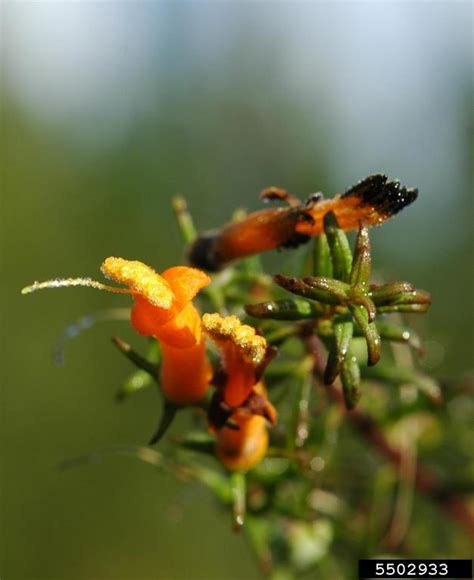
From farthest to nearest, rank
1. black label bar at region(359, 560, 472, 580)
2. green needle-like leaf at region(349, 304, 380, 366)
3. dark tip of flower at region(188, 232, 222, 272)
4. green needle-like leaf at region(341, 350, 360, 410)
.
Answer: black label bar at region(359, 560, 472, 580)
dark tip of flower at region(188, 232, 222, 272)
green needle-like leaf at region(341, 350, 360, 410)
green needle-like leaf at region(349, 304, 380, 366)

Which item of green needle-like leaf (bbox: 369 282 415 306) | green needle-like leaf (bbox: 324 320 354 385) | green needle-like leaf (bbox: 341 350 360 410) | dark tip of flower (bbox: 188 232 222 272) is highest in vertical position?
dark tip of flower (bbox: 188 232 222 272)

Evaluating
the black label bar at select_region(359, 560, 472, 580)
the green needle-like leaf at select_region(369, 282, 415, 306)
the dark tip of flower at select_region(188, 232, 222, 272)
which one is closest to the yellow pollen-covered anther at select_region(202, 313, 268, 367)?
the green needle-like leaf at select_region(369, 282, 415, 306)

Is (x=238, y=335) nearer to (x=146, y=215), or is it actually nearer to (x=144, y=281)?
(x=144, y=281)

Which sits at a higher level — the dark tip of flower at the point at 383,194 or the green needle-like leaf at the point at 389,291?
the dark tip of flower at the point at 383,194

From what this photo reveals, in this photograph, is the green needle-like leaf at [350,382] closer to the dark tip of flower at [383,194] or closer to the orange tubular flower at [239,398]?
the orange tubular flower at [239,398]

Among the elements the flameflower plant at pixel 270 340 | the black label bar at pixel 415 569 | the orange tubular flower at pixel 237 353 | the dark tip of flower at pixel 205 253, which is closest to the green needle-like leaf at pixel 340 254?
the flameflower plant at pixel 270 340

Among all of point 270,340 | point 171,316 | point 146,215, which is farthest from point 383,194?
point 146,215

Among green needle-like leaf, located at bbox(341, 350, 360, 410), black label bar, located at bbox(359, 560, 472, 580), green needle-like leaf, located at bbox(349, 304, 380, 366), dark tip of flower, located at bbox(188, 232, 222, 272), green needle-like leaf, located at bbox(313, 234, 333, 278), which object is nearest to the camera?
green needle-like leaf, located at bbox(349, 304, 380, 366)

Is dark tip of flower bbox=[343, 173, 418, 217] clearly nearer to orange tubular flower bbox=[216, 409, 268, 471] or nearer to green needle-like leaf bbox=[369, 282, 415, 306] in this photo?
green needle-like leaf bbox=[369, 282, 415, 306]

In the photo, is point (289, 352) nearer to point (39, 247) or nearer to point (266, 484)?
point (266, 484)

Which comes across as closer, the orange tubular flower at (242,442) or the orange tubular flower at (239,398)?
the orange tubular flower at (239,398)
